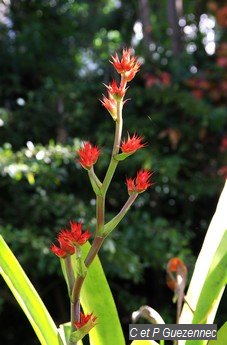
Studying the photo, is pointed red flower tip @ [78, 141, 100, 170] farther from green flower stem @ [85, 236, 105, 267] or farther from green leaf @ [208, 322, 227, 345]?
green leaf @ [208, 322, 227, 345]

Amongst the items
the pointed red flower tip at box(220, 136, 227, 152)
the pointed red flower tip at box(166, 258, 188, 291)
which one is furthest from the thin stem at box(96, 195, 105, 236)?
the pointed red flower tip at box(220, 136, 227, 152)

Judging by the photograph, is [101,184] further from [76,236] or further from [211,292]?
[211,292]

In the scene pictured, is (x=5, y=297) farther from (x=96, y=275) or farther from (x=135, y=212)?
(x=96, y=275)

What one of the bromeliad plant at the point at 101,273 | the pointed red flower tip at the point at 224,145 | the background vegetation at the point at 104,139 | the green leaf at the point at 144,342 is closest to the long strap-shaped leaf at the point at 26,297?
the bromeliad plant at the point at 101,273

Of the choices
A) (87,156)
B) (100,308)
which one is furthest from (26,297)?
(87,156)

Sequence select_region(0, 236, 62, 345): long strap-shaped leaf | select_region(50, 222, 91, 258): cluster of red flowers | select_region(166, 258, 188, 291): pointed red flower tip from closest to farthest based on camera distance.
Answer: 1. select_region(50, 222, 91, 258): cluster of red flowers
2. select_region(0, 236, 62, 345): long strap-shaped leaf
3. select_region(166, 258, 188, 291): pointed red flower tip

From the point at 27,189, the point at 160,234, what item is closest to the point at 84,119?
the point at 27,189

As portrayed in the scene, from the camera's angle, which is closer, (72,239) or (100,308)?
(72,239)
